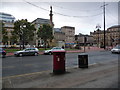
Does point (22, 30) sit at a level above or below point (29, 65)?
above

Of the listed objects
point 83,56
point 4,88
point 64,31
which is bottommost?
point 4,88

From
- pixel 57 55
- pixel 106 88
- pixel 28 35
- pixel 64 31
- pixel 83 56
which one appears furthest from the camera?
pixel 64 31

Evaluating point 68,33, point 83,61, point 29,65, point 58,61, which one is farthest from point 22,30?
point 68,33

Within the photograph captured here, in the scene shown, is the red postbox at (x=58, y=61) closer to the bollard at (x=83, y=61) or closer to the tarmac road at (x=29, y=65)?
the tarmac road at (x=29, y=65)

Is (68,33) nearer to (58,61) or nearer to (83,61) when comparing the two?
(83,61)

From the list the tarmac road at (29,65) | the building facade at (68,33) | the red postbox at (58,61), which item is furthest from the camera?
the building facade at (68,33)

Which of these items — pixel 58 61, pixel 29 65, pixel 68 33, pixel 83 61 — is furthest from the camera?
pixel 68 33

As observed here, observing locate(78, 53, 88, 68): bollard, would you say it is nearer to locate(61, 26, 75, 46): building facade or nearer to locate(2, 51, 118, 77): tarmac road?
locate(2, 51, 118, 77): tarmac road

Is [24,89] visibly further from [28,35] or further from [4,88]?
[28,35]

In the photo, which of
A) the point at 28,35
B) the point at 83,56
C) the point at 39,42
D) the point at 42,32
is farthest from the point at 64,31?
the point at 83,56

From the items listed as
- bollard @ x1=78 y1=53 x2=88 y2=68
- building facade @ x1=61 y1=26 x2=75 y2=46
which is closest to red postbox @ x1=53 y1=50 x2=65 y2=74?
bollard @ x1=78 y1=53 x2=88 y2=68

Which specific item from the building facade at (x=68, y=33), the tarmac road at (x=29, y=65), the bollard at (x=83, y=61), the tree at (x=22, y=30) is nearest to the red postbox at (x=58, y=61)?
the tarmac road at (x=29, y=65)

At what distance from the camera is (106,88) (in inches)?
156

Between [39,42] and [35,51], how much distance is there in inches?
1432
